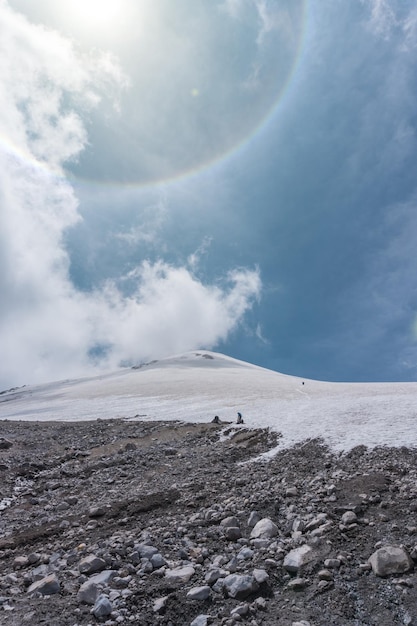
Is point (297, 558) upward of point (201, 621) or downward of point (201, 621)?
upward

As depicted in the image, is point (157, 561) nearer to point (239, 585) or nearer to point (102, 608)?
point (102, 608)

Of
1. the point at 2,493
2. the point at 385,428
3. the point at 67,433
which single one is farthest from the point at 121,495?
the point at 67,433

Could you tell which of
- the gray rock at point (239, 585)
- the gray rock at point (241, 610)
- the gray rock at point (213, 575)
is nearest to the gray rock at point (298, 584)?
the gray rock at point (239, 585)

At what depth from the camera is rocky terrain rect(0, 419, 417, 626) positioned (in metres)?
6.05

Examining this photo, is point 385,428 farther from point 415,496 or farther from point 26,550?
point 26,550

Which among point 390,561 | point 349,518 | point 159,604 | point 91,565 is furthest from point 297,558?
point 91,565

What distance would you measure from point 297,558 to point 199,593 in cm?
205

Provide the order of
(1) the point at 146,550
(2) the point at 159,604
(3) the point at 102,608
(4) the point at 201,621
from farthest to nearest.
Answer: (1) the point at 146,550 < (2) the point at 159,604 < (3) the point at 102,608 < (4) the point at 201,621

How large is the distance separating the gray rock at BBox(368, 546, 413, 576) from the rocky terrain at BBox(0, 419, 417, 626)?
2 centimetres

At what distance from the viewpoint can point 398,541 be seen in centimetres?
747

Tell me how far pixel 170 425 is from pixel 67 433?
8094mm

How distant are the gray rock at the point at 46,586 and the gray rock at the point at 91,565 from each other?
54 centimetres

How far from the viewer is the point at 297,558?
7.10 meters

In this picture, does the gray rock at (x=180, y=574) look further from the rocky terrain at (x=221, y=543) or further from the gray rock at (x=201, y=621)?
the gray rock at (x=201, y=621)
